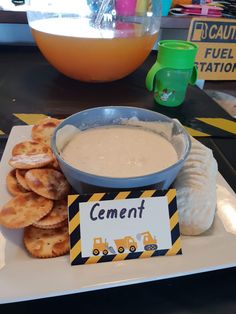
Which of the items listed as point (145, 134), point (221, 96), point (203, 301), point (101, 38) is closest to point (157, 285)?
point (203, 301)

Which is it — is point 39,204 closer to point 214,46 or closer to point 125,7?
point 125,7

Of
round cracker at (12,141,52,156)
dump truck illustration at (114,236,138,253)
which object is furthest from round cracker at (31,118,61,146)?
dump truck illustration at (114,236,138,253)

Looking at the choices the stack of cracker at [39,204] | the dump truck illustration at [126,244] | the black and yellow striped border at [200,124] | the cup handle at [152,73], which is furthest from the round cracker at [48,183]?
the cup handle at [152,73]

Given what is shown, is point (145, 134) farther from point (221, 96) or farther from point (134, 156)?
point (221, 96)

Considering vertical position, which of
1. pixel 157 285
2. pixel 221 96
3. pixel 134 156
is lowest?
pixel 221 96

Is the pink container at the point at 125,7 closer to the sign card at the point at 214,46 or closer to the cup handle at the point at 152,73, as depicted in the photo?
the cup handle at the point at 152,73

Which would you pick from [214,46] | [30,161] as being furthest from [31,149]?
[214,46]
